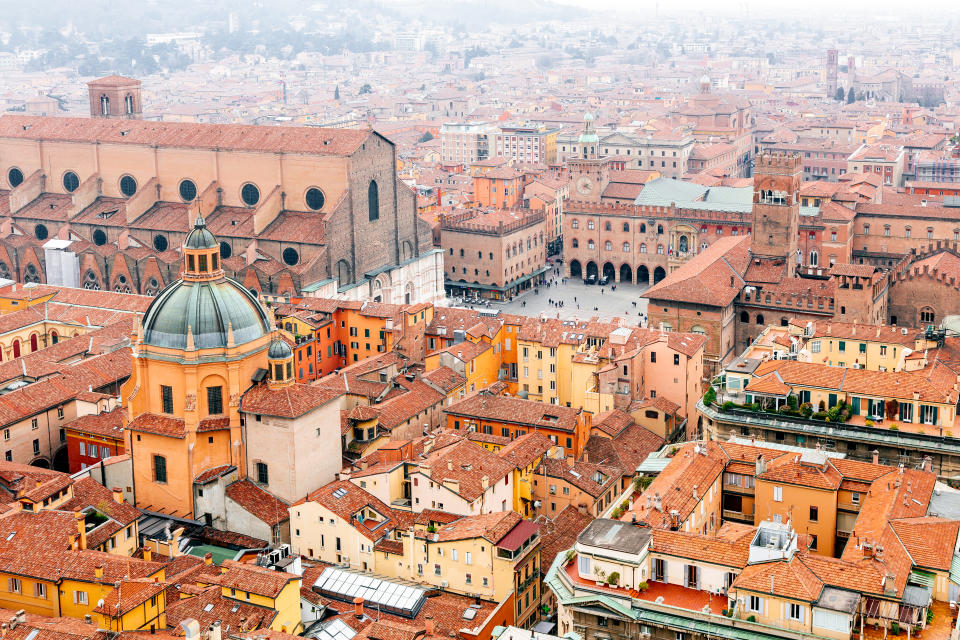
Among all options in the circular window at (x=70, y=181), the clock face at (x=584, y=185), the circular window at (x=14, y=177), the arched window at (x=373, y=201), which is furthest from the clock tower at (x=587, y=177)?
the circular window at (x=14, y=177)

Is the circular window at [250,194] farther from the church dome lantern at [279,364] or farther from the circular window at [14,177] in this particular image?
the church dome lantern at [279,364]

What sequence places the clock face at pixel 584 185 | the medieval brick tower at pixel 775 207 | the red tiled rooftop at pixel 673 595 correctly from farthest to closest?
the clock face at pixel 584 185
the medieval brick tower at pixel 775 207
the red tiled rooftop at pixel 673 595

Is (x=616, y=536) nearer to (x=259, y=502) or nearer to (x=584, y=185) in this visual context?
(x=259, y=502)

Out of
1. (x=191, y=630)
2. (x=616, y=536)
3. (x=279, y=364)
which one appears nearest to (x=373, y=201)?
(x=279, y=364)

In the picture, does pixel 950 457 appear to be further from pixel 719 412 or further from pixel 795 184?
pixel 795 184

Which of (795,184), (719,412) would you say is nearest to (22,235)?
(795,184)

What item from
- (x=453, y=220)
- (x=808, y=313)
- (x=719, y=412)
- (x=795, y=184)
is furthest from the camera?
(x=453, y=220)
